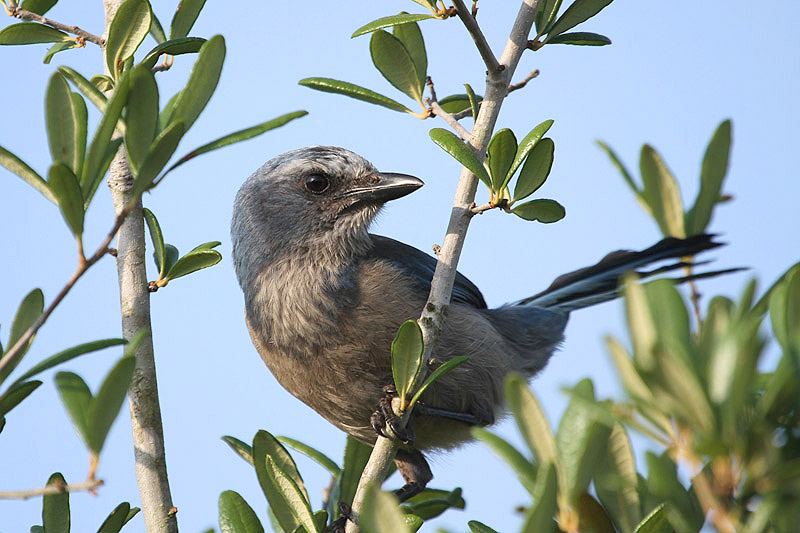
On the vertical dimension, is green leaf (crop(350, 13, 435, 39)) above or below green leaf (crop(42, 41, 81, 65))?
below

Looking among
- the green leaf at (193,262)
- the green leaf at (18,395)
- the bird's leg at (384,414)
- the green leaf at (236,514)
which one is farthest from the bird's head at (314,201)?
the green leaf at (18,395)

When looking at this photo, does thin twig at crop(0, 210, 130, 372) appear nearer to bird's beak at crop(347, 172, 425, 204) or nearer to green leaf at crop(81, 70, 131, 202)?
green leaf at crop(81, 70, 131, 202)

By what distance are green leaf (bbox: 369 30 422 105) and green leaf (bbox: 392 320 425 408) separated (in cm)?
99

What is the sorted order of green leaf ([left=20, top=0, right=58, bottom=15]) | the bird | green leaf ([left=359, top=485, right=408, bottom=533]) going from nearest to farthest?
green leaf ([left=359, top=485, right=408, bottom=533])
green leaf ([left=20, top=0, right=58, bottom=15])
the bird

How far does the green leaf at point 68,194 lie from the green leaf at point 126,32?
116 cm

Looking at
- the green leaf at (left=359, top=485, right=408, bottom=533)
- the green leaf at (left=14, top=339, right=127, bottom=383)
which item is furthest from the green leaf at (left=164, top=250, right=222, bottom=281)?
the green leaf at (left=359, top=485, right=408, bottom=533)

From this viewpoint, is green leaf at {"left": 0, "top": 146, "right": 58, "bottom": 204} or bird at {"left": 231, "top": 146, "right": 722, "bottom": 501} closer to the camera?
green leaf at {"left": 0, "top": 146, "right": 58, "bottom": 204}

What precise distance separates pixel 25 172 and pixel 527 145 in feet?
5.07

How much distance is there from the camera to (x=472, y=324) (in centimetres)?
468

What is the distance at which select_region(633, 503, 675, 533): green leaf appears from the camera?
149cm

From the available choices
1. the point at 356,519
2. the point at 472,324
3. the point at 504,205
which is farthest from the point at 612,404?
the point at 472,324

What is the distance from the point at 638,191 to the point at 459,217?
1069 millimetres

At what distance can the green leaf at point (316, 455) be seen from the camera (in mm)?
3678

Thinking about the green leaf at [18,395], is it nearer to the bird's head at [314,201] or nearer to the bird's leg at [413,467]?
the bird's head at [314,201]
